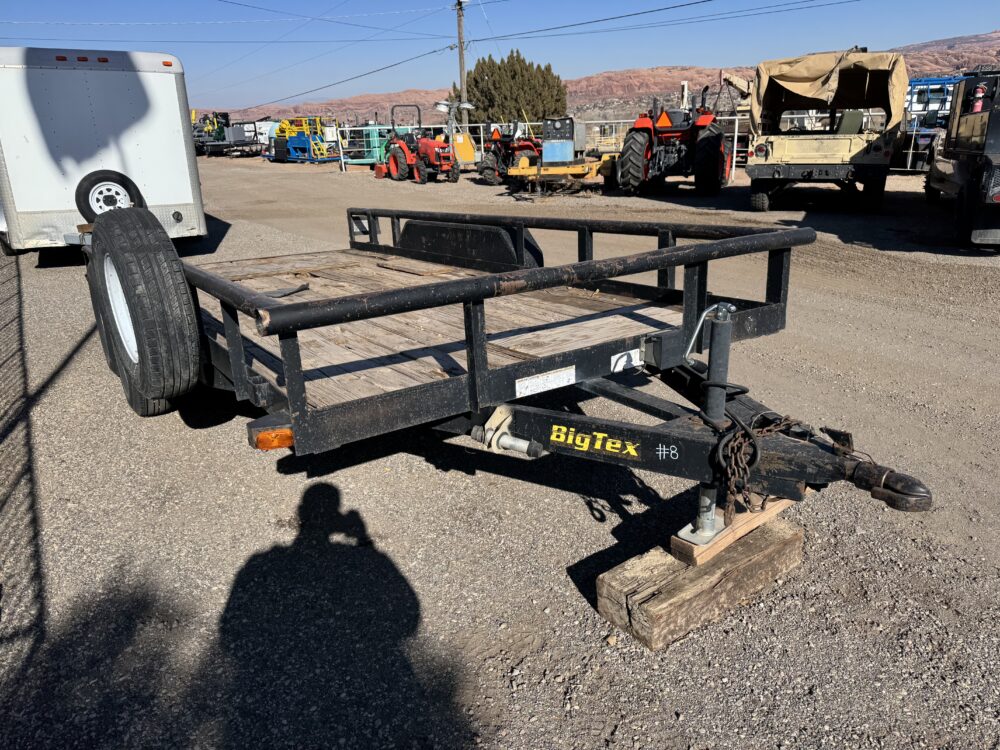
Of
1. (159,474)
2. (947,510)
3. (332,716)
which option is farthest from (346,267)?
(947,510)

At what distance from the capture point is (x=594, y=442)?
2.99 m

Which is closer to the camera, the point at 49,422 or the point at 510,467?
the point at 510,467

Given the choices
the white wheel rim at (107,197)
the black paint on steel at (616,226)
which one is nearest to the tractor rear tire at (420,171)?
the white wheel rim at (107,197)

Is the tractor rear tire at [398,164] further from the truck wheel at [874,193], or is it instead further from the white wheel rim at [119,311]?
the white wheel rim at [119,311]

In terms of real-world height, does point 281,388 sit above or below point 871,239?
above

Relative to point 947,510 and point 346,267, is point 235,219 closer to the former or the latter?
point 346,267

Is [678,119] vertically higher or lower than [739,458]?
higher

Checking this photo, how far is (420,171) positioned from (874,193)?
1495 cm

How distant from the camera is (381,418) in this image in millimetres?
2717

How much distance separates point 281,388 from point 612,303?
203 cm

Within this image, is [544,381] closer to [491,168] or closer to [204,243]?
[204,243]

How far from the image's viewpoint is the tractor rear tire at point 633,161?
60.5 feet

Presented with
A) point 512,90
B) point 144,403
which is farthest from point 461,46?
point 144,403

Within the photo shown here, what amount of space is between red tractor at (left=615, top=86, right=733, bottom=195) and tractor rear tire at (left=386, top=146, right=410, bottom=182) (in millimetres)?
9444
